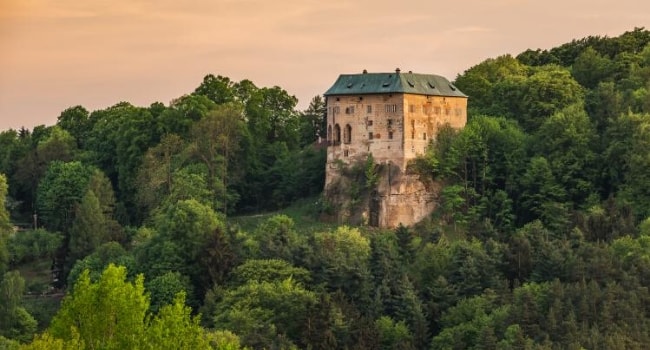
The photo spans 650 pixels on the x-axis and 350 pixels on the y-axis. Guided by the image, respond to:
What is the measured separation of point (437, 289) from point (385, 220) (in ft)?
36.7

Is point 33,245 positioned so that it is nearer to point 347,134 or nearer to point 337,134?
point 337,134

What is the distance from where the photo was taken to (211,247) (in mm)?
80688

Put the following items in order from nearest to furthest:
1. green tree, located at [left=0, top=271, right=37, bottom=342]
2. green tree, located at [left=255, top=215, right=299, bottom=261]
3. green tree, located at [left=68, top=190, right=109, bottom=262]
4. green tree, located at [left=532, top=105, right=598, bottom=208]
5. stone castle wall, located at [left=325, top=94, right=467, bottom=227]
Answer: green tree, located at [left=0, top=271, right=37, bottom=342] < green tree, located at [left=255, top=215, right=299, bottom=261] < green tree, located at [left=532, top=105, right=598, bottom=208] < stone castle wall, located at [left=325, top=94, right=467, bottom=227] < green tree, located at [left=68, top=190, right=109, bottom=262]

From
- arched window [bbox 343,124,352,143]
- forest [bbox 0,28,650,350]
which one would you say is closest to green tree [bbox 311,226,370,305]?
forest [bbox 0,28,650,350]

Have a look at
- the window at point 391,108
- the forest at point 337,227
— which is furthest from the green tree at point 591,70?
the window at point 391,108

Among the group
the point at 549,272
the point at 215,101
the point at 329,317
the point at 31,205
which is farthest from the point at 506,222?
the point at 31,205

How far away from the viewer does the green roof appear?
8850 centimetres

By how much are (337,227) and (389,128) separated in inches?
235

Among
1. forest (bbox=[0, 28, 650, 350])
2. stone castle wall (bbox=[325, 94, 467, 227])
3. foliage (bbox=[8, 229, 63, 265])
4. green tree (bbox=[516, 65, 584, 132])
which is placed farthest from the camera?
foliage (bbox=[8, 229, 63, 265])

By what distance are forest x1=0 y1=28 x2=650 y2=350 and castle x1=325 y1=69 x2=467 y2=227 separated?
973mm

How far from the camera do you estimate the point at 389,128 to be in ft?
287

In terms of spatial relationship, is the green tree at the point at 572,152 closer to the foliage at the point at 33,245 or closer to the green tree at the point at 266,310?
the green tree at the point at 266,310

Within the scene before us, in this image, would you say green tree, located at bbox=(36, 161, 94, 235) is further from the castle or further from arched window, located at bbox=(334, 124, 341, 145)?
the castle

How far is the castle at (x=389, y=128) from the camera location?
285ft
